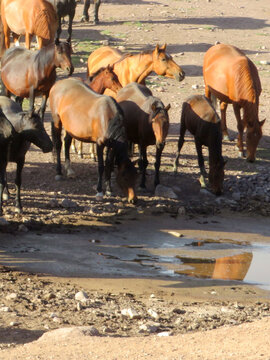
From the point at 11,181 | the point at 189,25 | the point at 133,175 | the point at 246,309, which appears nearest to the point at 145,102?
the point at 133,175

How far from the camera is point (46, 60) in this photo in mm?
15211

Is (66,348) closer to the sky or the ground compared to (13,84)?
closer to the ground

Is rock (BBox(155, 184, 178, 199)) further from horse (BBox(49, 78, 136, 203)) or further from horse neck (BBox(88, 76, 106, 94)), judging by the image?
horse neck (BBox(88, 76, 106, 94))

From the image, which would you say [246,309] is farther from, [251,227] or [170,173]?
[170,173]

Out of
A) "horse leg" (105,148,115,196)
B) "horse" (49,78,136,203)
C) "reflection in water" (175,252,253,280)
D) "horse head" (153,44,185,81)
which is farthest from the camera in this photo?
"horse head" (153,44,185,81)

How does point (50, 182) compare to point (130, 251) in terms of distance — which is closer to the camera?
point (130, 251)

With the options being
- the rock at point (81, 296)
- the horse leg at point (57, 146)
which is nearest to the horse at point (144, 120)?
the horse leg at point (57, 146)

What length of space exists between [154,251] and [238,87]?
230 inches

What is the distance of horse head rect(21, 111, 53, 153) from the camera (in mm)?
11727

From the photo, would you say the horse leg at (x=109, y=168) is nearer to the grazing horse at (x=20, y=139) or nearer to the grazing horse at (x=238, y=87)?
the grazing horse at (x=20, y=139)

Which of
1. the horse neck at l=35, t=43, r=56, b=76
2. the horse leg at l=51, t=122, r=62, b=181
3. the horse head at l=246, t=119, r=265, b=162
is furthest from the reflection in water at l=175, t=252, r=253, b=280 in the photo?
the horse neck at l=35, t=43, r=56, b=76

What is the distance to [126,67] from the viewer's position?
15805 millimetres

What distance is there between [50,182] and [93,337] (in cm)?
650

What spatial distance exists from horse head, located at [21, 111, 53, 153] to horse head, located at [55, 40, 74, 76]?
3.26 meters
